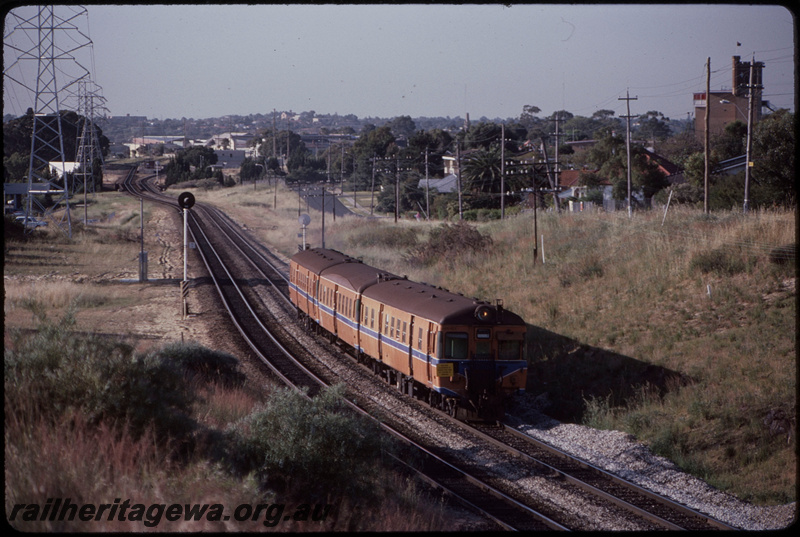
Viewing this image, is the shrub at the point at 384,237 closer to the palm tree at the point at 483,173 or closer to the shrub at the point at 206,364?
the palm tree at the point at 483,173

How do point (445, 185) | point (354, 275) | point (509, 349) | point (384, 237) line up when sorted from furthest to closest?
point (445, 185) → point (384, 237) → point (354, 275) → point (509, 349)

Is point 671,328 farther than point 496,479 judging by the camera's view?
Yes

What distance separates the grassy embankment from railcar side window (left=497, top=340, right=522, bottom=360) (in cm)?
258

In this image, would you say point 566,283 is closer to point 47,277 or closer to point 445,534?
point 445,534

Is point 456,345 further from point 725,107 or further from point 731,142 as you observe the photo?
point 725,107

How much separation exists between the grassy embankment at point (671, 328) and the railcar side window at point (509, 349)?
2.58 meters

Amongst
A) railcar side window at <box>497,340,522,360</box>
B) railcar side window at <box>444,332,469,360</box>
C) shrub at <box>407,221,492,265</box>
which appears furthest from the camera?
shrub at <box>407,221,492,265</box>

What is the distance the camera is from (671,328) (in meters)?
21.9

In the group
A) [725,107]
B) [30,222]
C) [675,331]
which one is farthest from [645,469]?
[725,107]

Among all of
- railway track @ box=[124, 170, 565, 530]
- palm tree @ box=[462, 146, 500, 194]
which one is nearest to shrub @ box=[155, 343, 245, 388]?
railway track @ box=[124, 170, 565, 530]

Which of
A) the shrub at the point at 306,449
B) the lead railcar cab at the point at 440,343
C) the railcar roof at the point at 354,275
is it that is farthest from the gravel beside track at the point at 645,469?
the railcar roof at the point at 354,275

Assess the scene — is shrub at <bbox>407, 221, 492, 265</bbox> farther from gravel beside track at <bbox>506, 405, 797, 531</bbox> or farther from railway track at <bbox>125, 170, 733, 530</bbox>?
gravel beside track at <bbox>506, 405, 797, 531</bbox>

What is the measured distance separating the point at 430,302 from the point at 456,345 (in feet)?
5.93

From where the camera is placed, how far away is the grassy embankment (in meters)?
15.7
